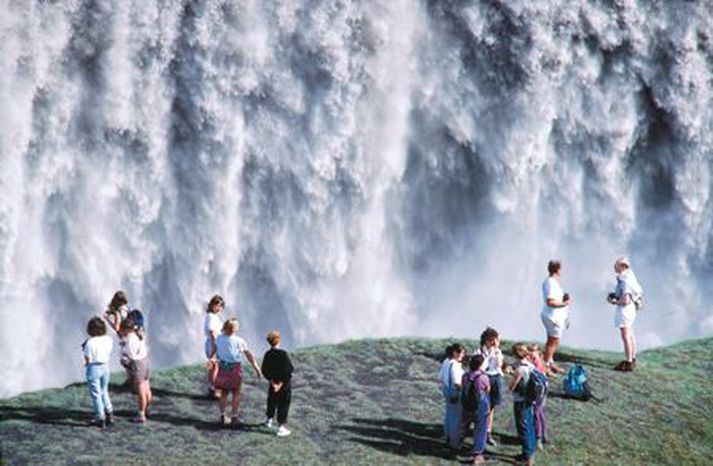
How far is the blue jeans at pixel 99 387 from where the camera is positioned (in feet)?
73.1

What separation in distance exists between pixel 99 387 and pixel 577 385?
926 cm

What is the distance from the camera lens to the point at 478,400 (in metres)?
21.6

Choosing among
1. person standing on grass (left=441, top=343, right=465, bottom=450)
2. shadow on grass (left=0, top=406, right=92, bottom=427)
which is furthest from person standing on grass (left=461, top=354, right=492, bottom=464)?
shadow on grass (left=0, top=406, right=92, bottom=427)

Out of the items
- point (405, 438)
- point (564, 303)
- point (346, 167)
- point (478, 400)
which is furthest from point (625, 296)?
point (346, 167)

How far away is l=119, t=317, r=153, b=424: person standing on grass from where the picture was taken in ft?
74.1

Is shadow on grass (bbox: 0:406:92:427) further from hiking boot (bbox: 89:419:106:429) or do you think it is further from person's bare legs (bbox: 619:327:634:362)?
person's bare legs (bbox: 619:327:634:362)

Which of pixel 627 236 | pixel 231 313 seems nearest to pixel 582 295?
pixel 627 236

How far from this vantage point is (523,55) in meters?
38.8

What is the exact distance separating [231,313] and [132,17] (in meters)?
9.54

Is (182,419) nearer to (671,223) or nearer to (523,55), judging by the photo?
(523,55)

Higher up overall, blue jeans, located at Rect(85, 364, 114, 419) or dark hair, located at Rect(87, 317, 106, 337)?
dark hair, located at Rect(87, 317, 106, 337)

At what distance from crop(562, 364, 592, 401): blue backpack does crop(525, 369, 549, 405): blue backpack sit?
138 inches

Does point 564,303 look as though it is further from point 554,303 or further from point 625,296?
point 625,296

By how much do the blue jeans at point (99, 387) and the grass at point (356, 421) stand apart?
394 millimetres
